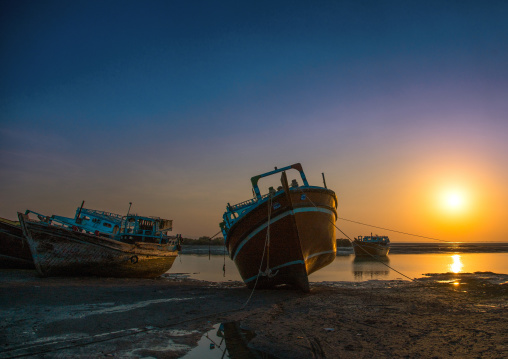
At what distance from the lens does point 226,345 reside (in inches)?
218

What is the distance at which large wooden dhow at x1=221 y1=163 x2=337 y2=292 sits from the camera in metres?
11.5

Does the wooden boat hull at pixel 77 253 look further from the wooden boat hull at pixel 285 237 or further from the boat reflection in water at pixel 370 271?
the boat reflection in water at pixel 370 271

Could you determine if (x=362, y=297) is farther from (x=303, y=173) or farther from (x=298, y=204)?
(x=303, y=173)

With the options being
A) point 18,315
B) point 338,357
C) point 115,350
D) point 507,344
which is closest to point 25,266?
point 18,315

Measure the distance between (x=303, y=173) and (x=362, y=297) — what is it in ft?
18.3

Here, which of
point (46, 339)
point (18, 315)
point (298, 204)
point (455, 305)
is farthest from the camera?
point (298, 204)

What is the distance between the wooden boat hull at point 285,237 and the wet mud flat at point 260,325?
1.54 m

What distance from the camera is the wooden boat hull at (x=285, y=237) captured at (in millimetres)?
11523

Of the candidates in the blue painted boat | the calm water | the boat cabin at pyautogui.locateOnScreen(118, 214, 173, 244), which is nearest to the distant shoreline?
the calm water

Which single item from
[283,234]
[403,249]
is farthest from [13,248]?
[403,249]

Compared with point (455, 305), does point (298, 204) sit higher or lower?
higher

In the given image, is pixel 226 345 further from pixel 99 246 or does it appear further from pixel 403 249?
pixel 403 249

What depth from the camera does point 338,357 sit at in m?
4.77

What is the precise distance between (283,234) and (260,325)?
16.4 feet
